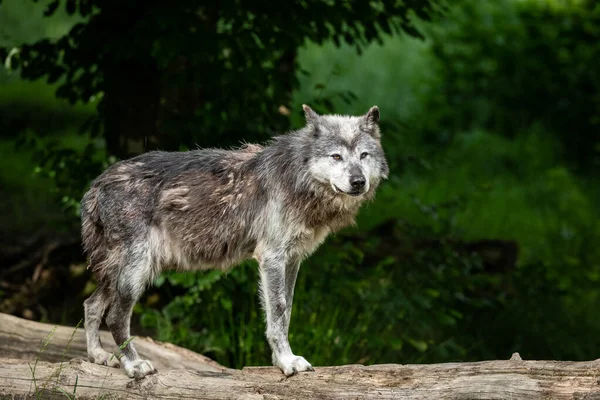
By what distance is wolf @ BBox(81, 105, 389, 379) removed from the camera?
18.5 feet

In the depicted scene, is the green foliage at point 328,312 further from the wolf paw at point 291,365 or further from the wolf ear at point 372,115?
the wolf ear at point 372,115

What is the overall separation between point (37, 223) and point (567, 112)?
825cm

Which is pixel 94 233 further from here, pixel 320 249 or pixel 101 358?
pixel 320 249

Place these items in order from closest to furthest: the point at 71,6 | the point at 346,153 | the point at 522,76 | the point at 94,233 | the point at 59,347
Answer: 1. the point at 346,153
2. the point at 94,233
3. the point at 59,347
4. the point at 71,6
5. the point at 522,76

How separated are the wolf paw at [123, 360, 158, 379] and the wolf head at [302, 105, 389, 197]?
1480mm

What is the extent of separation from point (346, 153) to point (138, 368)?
175cm

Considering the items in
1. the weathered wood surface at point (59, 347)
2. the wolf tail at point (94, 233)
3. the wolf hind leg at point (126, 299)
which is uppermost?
the wolf tail at point (94, 233)

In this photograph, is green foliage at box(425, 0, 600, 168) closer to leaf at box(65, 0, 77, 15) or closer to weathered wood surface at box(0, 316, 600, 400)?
leaf at box(65, 0, 77, 15)

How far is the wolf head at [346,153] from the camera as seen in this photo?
545 centimetres

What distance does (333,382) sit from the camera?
509 centimetres

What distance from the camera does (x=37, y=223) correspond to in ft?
33.9

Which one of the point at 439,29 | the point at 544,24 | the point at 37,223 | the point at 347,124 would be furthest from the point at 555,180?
the point at 347,124

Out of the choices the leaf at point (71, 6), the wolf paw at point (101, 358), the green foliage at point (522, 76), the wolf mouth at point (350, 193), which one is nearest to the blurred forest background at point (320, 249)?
the leaf at point (71, 6)

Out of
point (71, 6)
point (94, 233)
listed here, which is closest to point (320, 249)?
point (94, 233)
